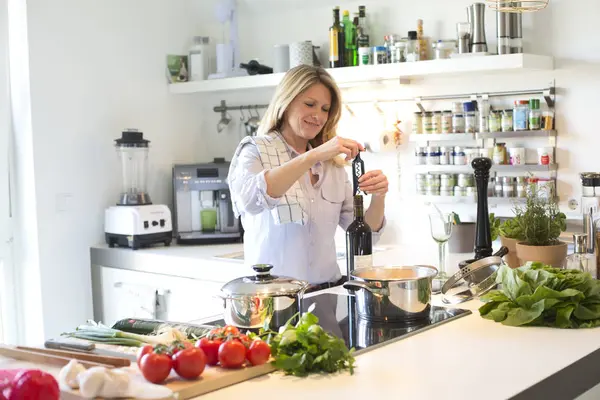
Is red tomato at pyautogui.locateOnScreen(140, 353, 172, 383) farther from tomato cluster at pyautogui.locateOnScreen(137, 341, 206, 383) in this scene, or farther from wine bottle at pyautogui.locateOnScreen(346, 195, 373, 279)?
wine bottle at pyautogui.locateOnScreen(346, 195, 373, 279)

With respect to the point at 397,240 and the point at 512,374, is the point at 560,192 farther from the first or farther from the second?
the point at 512,374

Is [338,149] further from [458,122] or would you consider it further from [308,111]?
[458,122]

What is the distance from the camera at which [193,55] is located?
15.7ft

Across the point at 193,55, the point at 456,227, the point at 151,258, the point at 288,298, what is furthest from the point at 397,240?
the point at 288,298

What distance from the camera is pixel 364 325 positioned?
85.7 inches

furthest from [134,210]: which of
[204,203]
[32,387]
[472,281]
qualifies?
[32,387]

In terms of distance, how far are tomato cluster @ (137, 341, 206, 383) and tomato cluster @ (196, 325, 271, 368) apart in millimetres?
64

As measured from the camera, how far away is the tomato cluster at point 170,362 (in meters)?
1.61

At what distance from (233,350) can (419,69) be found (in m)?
2.43

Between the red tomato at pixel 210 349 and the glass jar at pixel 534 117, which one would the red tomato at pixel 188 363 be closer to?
the red tomato at pixel 210 349

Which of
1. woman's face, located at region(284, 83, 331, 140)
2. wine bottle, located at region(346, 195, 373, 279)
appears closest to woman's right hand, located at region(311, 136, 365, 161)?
wine bottle, located at region(346, 195, 373, 279)

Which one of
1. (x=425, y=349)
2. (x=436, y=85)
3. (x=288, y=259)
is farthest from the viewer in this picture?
(x=436, y=85)

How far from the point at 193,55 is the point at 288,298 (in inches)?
120

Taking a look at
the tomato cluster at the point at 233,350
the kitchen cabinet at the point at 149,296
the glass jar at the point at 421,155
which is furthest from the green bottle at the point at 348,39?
the tomato cluster at the point at 233,350
